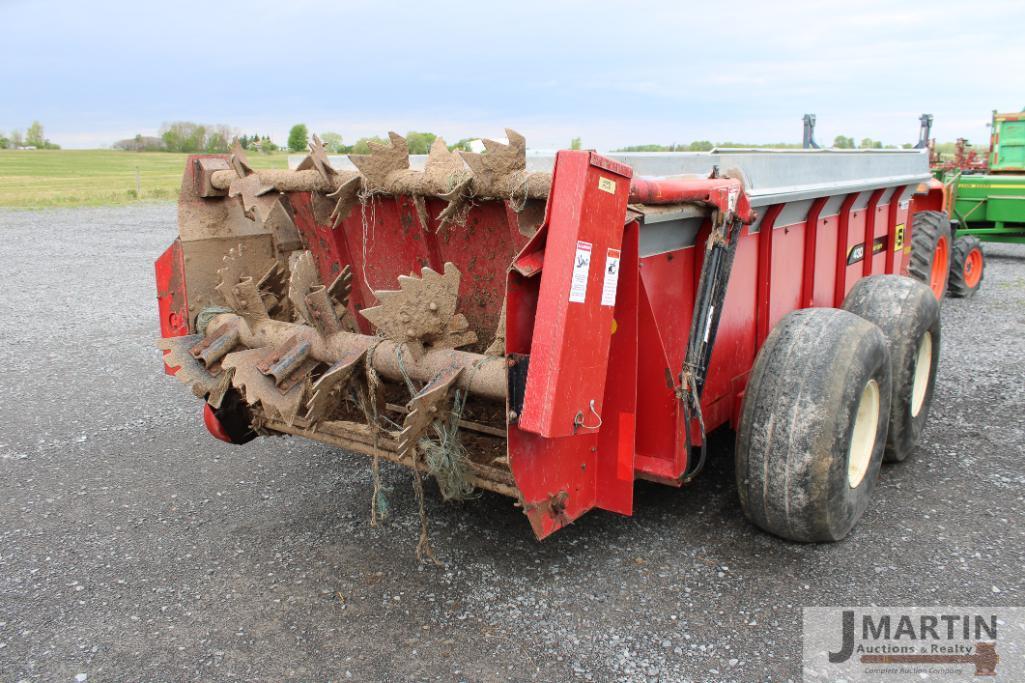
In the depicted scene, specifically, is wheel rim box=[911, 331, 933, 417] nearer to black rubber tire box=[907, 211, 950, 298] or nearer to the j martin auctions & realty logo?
the j martin auctions & realty logo

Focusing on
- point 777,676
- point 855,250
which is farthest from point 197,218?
point 855,250

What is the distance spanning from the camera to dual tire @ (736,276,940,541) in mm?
3000

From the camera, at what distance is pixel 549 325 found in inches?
94.1

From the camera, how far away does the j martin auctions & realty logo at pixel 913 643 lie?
2.61 meters

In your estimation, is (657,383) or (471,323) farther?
(471,323)

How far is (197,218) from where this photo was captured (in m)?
3.72

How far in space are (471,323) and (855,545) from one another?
1812 mm

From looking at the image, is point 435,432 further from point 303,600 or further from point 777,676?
point 777,676

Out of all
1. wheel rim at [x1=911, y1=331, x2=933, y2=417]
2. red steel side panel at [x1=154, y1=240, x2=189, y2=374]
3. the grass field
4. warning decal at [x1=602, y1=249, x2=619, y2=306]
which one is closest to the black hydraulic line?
warning decal at [x1=602, y1=249, x2=619, y2=306]

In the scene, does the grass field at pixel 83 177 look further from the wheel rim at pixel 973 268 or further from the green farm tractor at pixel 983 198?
the wheel rim at pixel 973 268

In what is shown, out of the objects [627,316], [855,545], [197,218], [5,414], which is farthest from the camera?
[5,414]

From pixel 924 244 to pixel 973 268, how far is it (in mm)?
2213

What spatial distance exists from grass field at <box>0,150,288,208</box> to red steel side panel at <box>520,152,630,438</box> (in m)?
14.0

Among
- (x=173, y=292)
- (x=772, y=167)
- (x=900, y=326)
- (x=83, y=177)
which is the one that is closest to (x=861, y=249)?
(x=900, y=326)
